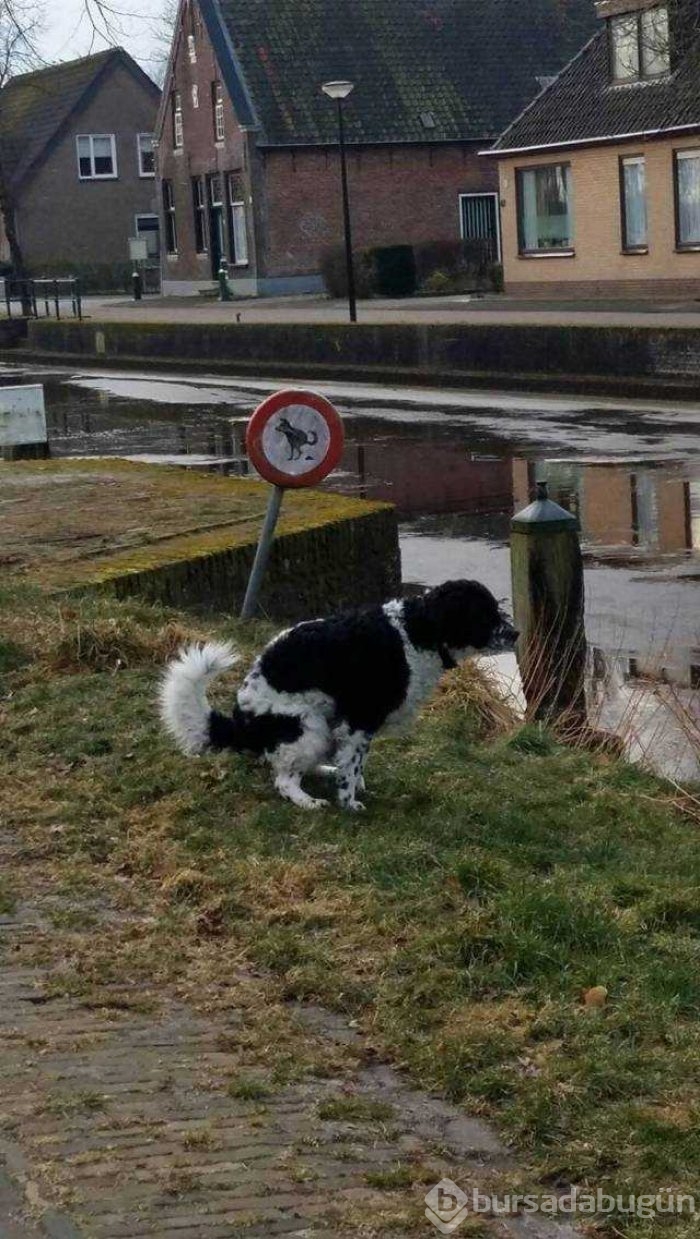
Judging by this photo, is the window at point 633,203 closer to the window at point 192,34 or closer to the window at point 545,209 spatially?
the window at point 545,209

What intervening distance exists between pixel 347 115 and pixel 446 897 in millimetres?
49643

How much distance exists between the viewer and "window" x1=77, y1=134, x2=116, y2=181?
→ 71.8 metres

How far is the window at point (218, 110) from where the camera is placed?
55.0m

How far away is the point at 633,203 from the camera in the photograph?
3941cm

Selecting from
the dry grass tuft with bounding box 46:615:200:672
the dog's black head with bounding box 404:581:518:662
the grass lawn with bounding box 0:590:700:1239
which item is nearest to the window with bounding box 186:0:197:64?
the dry grass tuft with bounding box 46:615:200:672

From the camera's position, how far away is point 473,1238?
3715 millimetres

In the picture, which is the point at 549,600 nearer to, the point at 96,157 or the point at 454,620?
the point at 454,620

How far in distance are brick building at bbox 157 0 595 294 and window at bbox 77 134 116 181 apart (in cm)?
1543

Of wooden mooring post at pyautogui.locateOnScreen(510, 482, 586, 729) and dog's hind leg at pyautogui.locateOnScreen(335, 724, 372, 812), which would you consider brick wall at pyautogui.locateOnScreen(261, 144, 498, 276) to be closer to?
wooden mooring post at pyautogui.locateOnScreen(510, 482, 586, 729)

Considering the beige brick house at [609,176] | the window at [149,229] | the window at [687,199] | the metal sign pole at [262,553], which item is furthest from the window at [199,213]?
the metal sign pole at [262,553]

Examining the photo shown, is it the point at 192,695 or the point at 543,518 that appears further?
the point at 543,518

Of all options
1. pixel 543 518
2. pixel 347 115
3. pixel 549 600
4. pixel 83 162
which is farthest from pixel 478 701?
pixel 83 162

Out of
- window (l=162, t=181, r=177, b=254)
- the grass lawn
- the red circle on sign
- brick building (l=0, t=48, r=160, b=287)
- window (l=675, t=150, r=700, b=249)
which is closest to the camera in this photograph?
the grass lawn

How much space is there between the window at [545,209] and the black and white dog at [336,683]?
3544cm
